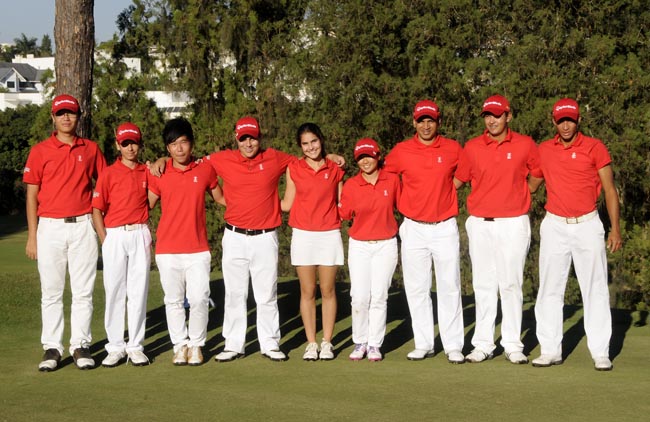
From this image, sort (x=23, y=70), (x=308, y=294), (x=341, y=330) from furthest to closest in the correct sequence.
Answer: (x=23, y=70) < (x=341, y=330) < (x=308, y=294)

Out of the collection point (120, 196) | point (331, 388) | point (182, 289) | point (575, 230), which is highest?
point (120, 196)

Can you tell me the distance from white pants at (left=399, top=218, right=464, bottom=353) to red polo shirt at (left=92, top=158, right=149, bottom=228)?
2143 millimetres

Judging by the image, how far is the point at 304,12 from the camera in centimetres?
2658

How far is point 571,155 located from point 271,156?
7.91ft

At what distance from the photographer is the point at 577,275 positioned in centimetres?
783

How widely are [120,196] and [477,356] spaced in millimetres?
3114

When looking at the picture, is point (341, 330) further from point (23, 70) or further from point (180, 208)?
point (23, 70)

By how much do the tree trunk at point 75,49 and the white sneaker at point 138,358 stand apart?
3.76m

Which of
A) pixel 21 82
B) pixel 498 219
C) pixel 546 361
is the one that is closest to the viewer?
pixel 546 361

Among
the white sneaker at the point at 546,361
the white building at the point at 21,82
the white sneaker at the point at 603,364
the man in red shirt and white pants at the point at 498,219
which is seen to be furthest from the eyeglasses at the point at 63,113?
the white building at the point at 21,82

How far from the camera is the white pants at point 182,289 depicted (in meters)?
7.96

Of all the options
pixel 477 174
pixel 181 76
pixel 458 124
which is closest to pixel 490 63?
pixel 458 124

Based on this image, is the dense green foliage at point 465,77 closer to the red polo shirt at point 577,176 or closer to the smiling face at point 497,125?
the smiling face at point 497,125

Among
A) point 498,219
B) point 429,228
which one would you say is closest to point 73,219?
point 429,228
